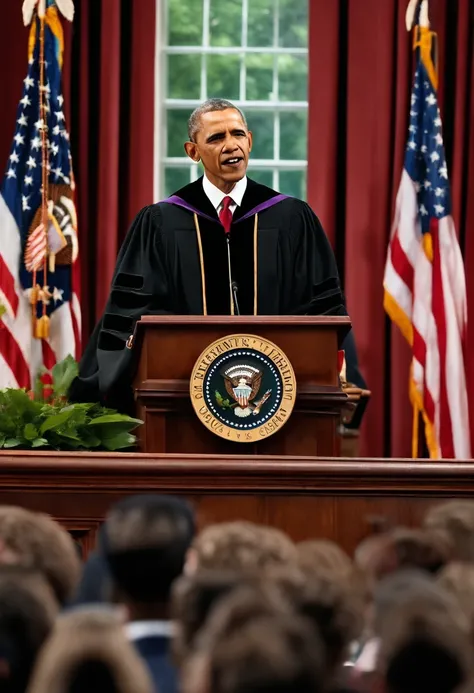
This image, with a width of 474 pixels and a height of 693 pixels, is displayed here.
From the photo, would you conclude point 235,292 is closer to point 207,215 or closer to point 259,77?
point 207,215

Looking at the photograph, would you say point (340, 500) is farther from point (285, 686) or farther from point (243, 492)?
point (285, 686)

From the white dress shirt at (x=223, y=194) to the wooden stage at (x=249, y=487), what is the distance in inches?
82.4

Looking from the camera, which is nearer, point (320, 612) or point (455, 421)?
point (320, 612)

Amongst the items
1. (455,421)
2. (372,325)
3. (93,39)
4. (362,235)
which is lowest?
(455,421)

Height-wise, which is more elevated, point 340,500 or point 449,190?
point 449,190

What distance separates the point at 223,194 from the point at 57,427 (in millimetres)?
1796

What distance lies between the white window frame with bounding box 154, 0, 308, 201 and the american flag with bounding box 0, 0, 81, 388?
1.00 metres

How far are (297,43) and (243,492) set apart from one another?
5.46m

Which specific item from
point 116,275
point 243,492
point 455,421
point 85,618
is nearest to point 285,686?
point 85,618

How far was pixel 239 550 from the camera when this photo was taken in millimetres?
2104

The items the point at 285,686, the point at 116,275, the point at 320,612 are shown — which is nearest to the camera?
the point at 285,686

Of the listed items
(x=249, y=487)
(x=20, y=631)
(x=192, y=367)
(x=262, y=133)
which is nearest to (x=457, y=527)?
(x=20, y=631)

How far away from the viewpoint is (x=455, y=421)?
720 centimetres

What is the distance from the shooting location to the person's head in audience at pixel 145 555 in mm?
2004
